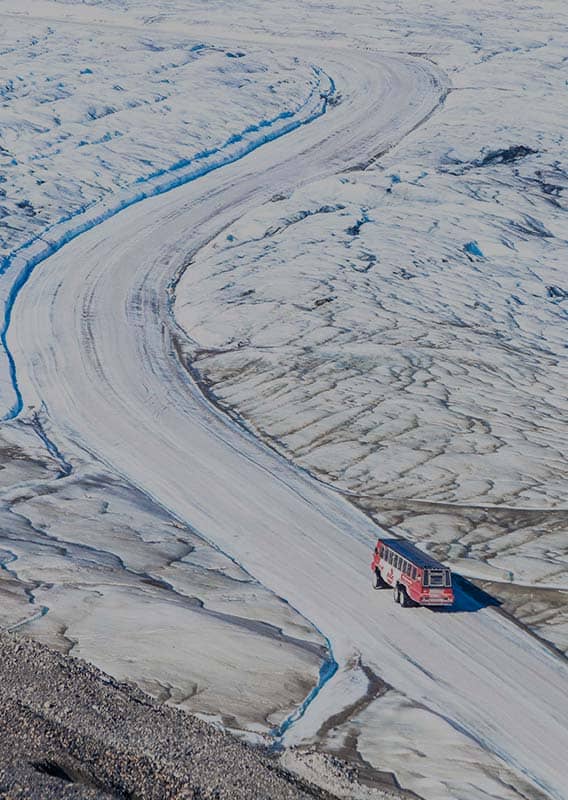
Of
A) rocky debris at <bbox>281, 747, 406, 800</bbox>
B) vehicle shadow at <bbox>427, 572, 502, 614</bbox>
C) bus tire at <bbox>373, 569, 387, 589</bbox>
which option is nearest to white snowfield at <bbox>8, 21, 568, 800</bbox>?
vehicle shadow at <bbox>427, 572, 502, 614</bbox>

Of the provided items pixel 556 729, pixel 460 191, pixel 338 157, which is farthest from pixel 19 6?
pixel 556 729

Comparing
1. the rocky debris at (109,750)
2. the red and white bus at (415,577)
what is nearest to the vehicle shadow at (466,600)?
the red and white bus at (415,577)

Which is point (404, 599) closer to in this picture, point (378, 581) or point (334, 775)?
point (378, 581)

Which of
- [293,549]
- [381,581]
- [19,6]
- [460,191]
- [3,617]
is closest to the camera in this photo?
[3,617]

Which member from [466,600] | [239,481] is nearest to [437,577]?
[466,600]

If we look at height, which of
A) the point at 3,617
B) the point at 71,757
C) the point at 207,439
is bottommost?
the point at 207,439

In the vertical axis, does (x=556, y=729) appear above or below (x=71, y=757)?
below

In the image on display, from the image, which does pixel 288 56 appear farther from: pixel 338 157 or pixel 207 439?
pixel 207 439
